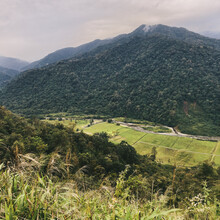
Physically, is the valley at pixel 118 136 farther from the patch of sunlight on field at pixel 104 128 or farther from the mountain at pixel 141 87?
the mountain at pixel 141 87

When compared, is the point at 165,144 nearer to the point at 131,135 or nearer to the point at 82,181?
the point at 131,135

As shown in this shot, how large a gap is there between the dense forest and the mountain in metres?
61.8

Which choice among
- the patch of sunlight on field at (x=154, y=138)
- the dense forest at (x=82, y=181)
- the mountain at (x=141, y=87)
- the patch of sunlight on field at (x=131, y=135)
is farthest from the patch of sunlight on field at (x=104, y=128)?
the dense forest at (x=82, y=181)

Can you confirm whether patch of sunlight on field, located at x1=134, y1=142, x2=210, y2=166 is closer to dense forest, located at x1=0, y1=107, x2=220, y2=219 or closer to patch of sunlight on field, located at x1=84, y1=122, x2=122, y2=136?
dense forest, located at x1=0, y1=107, x2=220, y2=219

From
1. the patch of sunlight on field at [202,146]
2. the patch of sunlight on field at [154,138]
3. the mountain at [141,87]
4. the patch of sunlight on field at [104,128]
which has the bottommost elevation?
the patch of sunlight on field at [202,146]

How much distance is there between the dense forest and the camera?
320cm

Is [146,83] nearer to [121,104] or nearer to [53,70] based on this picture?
[121,104]

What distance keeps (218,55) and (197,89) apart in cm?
6141

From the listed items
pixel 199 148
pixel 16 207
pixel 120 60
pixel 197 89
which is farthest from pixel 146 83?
pixel 16 207

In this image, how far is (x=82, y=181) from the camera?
17.3 ft

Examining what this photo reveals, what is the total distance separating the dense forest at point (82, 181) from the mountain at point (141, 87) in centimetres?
6179

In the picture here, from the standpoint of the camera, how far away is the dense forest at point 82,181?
10.5ft

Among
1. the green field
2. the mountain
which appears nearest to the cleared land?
the green field

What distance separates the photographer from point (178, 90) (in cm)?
11194
